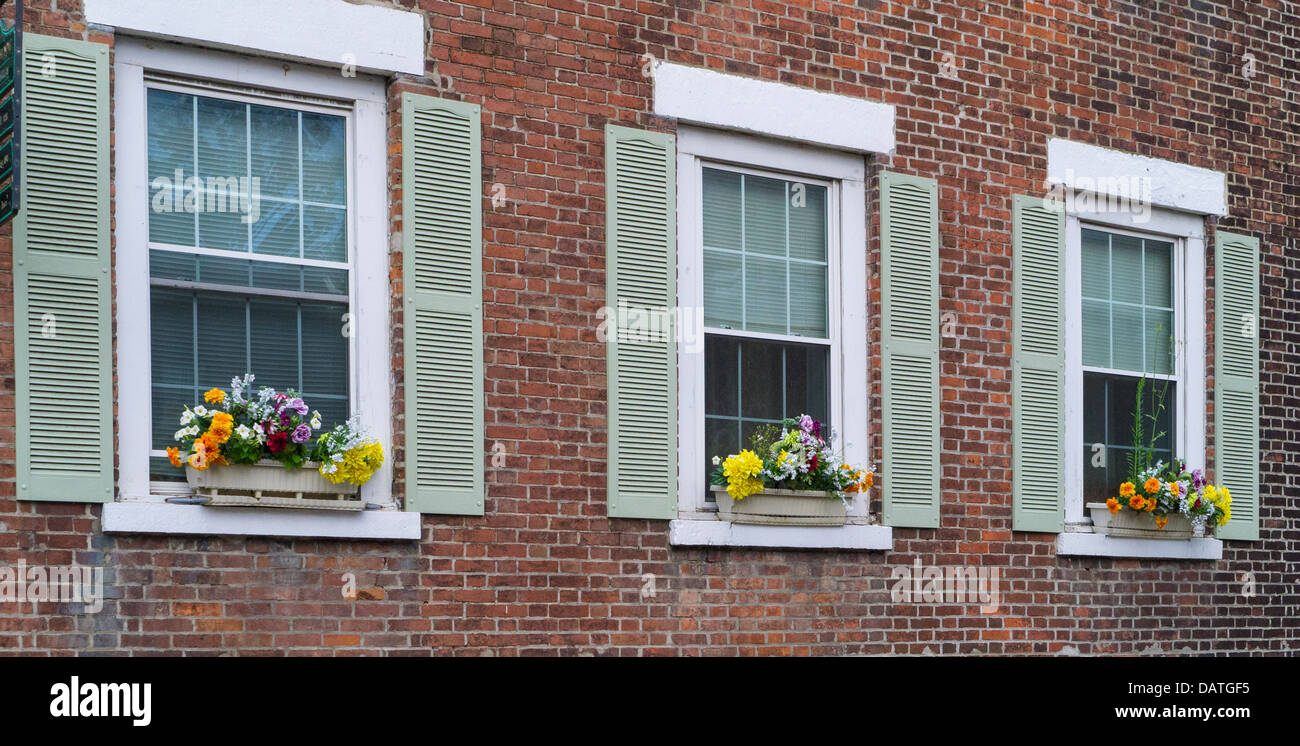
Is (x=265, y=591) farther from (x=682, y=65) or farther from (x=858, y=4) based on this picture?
(x=858, y=4)

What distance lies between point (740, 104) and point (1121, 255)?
9.99 ft

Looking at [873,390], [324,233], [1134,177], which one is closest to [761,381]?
[873,390]

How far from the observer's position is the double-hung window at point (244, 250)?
754cm

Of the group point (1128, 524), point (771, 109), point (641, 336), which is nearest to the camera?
point (641, 336)

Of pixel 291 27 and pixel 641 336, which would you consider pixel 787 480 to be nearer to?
pixel 641 336

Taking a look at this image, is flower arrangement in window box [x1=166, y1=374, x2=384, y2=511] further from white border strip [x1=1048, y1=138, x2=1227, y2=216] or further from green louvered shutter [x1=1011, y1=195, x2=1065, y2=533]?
white border strip [x1=1048, y1=138, x2=1227, y2=216]

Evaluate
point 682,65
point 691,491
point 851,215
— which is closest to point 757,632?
point 691,491

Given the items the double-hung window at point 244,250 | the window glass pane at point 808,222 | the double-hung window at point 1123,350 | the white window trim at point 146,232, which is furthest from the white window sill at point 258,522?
the double-hung window at point 1123,350

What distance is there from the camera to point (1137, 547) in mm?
10336

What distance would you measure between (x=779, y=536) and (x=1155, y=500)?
276 cm

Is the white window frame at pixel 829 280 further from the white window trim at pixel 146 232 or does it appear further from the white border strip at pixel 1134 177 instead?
the white window trim at pixel 146 232

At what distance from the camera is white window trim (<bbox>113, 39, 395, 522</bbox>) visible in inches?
289

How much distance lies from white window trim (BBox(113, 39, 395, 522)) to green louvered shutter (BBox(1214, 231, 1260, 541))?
18.4 ft

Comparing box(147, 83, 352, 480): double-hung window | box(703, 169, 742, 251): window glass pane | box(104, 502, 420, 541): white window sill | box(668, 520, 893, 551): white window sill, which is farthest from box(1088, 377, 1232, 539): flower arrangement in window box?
box(147, 83, 352, 480): double-hung window
